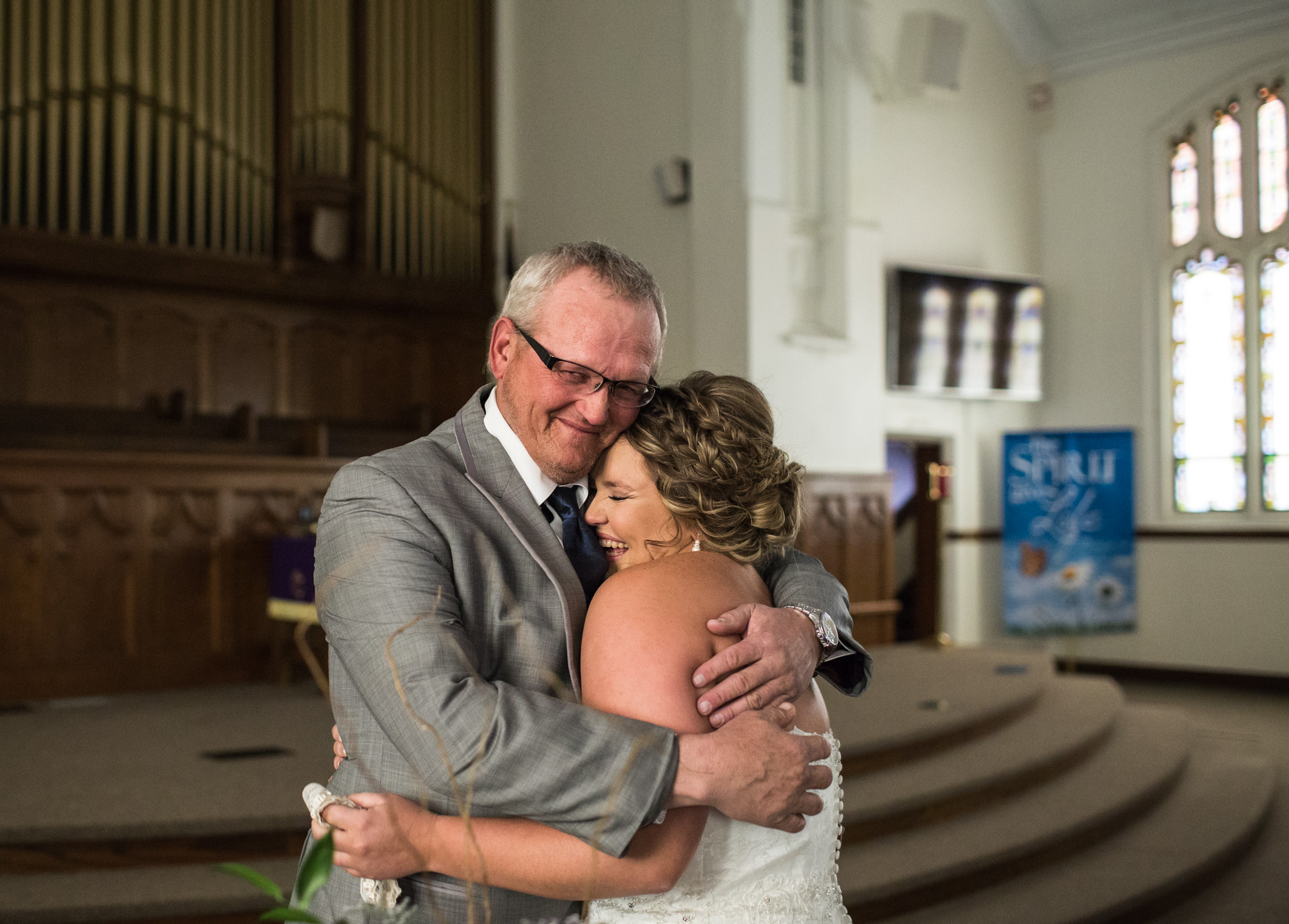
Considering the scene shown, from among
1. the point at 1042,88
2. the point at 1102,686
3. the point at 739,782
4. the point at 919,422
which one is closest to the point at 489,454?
the point at 739,782

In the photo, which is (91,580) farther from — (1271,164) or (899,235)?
(1271,164)

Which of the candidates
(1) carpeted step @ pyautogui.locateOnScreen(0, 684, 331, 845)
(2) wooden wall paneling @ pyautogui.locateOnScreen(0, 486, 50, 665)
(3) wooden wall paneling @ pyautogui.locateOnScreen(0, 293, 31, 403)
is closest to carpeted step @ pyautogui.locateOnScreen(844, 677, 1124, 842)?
(1) carpeted step @ pyautogui.locateOnScreen(0, 684, 331, 845)

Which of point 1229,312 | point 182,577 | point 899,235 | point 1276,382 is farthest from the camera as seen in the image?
point 1229,312

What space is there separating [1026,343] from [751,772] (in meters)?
8.61

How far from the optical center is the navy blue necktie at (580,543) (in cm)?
165

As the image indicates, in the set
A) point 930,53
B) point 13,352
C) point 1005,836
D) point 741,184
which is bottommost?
point 1005,836

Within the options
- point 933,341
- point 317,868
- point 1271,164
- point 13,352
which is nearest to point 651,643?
point 317,868

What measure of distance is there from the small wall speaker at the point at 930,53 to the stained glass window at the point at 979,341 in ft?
5.14

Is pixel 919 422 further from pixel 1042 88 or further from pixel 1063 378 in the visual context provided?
pixel 1042 88

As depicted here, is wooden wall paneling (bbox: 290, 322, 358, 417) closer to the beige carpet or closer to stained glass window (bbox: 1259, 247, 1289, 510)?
the beige carpet

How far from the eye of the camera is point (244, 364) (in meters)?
7.18

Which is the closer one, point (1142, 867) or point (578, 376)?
point (578, 376)

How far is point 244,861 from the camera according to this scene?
305 cm

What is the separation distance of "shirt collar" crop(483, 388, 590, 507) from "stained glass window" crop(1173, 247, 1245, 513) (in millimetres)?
8452
